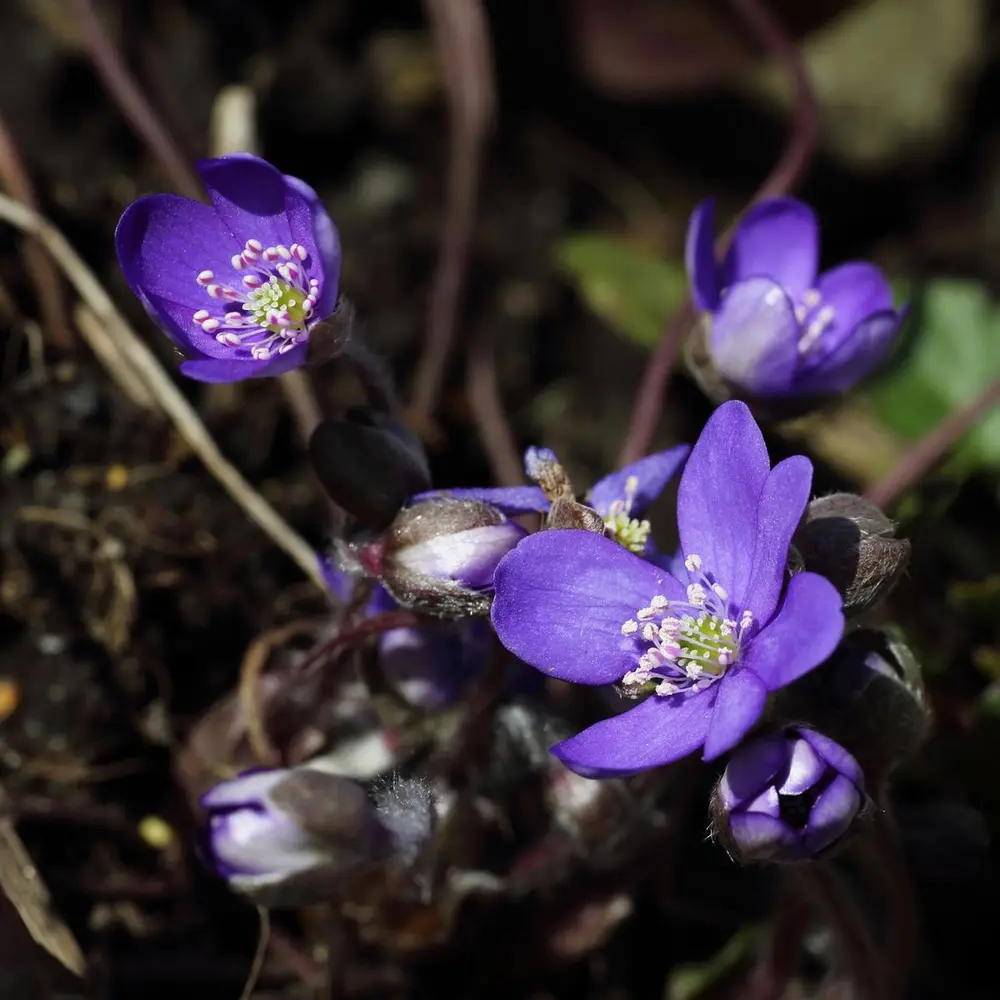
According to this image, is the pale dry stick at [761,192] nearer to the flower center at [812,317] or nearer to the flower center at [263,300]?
the flower center at [812,317]

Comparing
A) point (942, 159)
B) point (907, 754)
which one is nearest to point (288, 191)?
point (907, 754)

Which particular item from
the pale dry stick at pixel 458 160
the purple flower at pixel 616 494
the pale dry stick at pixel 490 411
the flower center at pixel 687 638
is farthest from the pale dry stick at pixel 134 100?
the flower center at pixel 687 638

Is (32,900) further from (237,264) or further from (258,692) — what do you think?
(237,264)

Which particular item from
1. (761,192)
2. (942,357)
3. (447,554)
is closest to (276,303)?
(447,554)

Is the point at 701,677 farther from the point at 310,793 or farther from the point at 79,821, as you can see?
the point at 79,821

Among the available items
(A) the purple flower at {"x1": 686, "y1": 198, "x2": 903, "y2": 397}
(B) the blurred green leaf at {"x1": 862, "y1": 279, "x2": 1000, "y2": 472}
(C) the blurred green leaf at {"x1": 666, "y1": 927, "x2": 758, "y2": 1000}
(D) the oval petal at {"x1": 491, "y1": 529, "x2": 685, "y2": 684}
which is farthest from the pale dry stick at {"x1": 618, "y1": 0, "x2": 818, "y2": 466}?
(C) the blurred green leaf at {"x1": 666, "y1": 927, "x2": 758, "y2": 1000}

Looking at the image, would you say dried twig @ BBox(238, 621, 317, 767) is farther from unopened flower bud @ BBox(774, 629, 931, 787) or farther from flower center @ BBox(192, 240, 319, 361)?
unopened flower bud @ BBox(774, 629, 931, 787)
